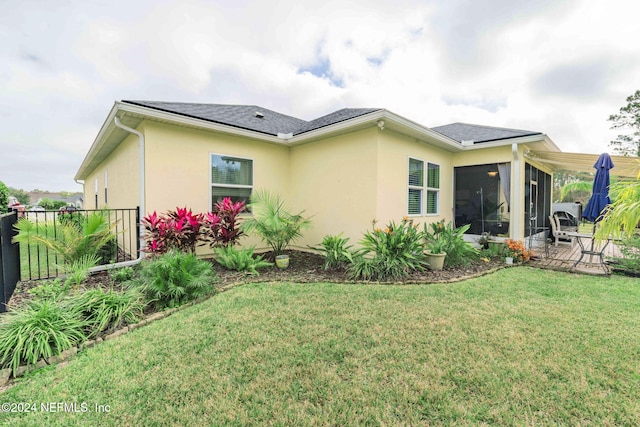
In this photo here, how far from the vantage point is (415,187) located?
7.59 m

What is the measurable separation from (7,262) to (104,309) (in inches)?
86.7

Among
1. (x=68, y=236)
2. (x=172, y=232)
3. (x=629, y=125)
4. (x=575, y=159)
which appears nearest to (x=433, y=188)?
(x=575, y=159)

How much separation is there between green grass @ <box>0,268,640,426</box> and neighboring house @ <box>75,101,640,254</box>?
3.31 meters

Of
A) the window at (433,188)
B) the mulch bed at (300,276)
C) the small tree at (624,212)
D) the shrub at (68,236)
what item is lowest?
the mulch bed at (300,276)

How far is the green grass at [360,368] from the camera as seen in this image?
1980mm

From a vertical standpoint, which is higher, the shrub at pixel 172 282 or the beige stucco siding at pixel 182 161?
the beige stucco siding at pixel 182 161

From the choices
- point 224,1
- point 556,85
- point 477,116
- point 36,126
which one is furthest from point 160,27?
point 477,116

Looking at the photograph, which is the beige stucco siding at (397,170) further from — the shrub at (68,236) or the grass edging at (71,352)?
the shrub at (68,236)

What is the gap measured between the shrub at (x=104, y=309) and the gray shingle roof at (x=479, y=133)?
9412 mm

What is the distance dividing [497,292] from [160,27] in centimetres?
1040

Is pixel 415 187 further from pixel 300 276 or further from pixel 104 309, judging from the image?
pixel 104 309

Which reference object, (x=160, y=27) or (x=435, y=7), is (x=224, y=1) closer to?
(x=160, y=27)

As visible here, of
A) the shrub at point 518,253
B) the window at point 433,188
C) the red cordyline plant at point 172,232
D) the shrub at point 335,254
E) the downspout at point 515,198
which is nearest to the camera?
the red cordyline plant at point 172,232

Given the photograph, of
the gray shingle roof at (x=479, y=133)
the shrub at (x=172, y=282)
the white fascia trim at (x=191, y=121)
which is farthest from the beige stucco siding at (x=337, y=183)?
A: the gray shingle roof at (x=479, y=133)
